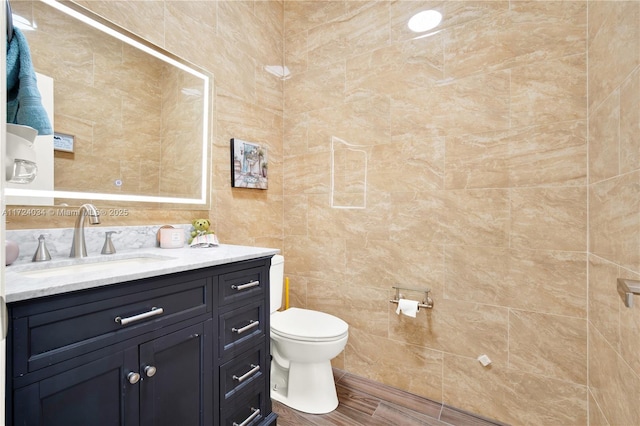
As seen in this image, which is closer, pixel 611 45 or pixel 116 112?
pixel 611 45

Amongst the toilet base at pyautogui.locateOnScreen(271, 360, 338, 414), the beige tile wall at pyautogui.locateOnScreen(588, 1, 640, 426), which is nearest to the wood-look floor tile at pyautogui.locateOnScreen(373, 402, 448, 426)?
the toilet base at pyautogui.locateOnScreen(271, 360, 338, 414)

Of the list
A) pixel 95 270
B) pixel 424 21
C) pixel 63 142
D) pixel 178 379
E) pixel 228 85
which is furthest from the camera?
pixel 228 85

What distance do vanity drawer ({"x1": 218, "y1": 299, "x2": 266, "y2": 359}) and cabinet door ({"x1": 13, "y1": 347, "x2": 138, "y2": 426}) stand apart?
347 mm

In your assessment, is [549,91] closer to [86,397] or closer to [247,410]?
[247,410]

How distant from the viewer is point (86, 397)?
2.82 ft

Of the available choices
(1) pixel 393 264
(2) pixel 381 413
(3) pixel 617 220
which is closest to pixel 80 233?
(1) pixel 393 264

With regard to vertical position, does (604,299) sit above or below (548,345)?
above

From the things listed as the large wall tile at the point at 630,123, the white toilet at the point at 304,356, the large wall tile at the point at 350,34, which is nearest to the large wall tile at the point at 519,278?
the large wall tile at the point at 630,123

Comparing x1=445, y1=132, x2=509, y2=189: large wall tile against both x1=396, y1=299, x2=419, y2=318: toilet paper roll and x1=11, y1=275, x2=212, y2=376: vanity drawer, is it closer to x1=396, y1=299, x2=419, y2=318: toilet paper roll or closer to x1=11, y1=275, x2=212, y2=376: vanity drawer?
x1=396, y1=299, x2=419, y2=318: toilet paper roll

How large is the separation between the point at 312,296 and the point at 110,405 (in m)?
1.50

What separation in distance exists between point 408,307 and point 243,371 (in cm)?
100

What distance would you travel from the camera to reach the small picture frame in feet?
4.18

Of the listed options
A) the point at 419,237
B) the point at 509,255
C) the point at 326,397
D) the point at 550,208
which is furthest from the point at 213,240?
the point at 550,208

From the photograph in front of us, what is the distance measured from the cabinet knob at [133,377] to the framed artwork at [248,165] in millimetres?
1267
